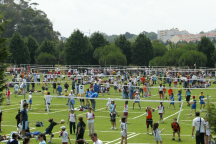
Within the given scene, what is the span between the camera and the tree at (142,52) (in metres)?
74.9

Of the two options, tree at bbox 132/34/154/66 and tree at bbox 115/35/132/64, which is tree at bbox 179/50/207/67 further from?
→ tree at bbox 115/35/132/64

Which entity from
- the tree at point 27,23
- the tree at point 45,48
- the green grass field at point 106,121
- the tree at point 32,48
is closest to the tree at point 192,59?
the tree at point 45,48

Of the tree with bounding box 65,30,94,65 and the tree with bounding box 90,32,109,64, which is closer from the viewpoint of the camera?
the tree with bounding box 65,30,94,65

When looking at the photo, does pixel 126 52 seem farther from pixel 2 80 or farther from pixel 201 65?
pixel 2 80

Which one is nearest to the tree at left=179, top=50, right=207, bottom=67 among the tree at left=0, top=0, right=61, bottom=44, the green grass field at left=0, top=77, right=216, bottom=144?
the green grass field at left=0, top=77, right=216, bottom=144

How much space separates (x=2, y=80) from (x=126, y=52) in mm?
66833

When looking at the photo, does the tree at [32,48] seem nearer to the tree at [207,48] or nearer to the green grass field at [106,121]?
the tree at [207,48]

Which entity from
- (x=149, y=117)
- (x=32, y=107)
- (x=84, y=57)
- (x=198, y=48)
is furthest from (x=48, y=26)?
(x=149, y=117)

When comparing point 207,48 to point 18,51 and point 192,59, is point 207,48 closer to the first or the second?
point 192,59

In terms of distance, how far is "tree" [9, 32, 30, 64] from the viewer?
2579 inches

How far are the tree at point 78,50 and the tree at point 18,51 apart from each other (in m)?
10.1

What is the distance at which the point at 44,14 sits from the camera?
115375 millimetres

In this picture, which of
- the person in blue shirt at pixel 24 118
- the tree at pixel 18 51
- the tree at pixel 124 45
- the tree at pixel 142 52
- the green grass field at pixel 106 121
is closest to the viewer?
the person in blue shirt at pixel 24 118

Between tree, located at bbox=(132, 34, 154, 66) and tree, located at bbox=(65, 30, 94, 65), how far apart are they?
11.7 meters
